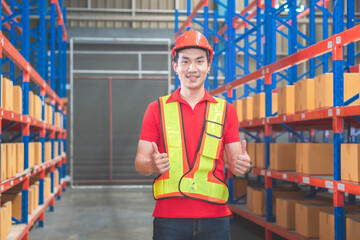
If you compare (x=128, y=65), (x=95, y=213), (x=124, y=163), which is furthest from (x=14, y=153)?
(x=128, y=65)

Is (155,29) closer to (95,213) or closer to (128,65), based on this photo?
(128,65)

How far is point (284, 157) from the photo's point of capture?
6133mm

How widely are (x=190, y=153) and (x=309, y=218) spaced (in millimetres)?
3636

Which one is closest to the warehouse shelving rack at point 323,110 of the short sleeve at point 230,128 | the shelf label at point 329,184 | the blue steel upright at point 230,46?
the shelf label at point 329,184

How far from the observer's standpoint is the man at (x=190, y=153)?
2.10m

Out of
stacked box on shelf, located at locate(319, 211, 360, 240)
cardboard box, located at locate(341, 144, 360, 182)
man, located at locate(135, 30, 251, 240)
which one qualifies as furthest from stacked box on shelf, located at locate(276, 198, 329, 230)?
man, located at locate(135, 30, 251, 240)

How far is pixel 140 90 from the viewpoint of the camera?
49.0 feet

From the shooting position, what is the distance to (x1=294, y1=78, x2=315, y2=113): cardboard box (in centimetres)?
526

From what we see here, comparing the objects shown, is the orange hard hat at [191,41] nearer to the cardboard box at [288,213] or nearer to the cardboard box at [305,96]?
the cardboard box at [305,96]

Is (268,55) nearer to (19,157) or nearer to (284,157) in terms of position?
(284,157)

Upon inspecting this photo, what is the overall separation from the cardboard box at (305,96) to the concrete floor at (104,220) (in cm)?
258

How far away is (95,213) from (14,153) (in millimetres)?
4323

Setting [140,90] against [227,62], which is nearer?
[227,62]

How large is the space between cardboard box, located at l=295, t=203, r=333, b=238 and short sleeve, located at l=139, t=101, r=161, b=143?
3665 millimetres
